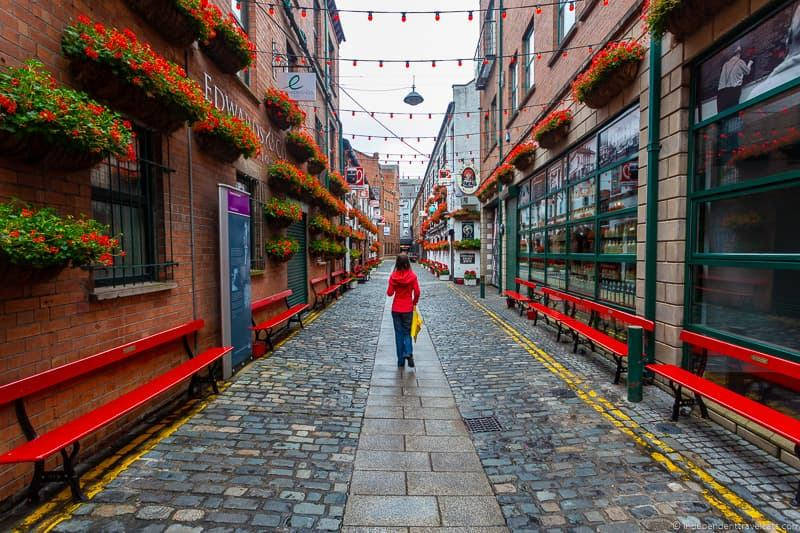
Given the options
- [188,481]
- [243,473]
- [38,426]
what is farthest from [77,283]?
[243,473]

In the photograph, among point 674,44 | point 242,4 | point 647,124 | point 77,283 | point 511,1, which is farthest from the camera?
point 511,1

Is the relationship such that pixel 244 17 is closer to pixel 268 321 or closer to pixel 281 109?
pixel 281 109

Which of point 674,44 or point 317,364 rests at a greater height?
point 674,44

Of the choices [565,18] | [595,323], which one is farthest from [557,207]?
[565,18]

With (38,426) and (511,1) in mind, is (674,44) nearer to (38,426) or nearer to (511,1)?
(38,426)

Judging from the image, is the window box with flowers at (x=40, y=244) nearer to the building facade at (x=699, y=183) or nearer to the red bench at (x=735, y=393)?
the red bench at (x=735, y=393)

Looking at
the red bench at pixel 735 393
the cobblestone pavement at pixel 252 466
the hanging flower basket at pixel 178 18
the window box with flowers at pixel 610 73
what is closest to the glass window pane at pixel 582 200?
the window box with flowers at pixel 610 73

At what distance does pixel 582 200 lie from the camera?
27.8 feet

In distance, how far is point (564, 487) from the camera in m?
3.09

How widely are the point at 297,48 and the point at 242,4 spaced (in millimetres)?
3653

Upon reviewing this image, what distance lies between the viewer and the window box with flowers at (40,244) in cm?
248

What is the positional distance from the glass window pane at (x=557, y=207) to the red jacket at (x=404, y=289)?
517 cm

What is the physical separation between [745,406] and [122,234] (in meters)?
6.07

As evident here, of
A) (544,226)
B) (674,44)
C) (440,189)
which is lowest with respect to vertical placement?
(544,226)
